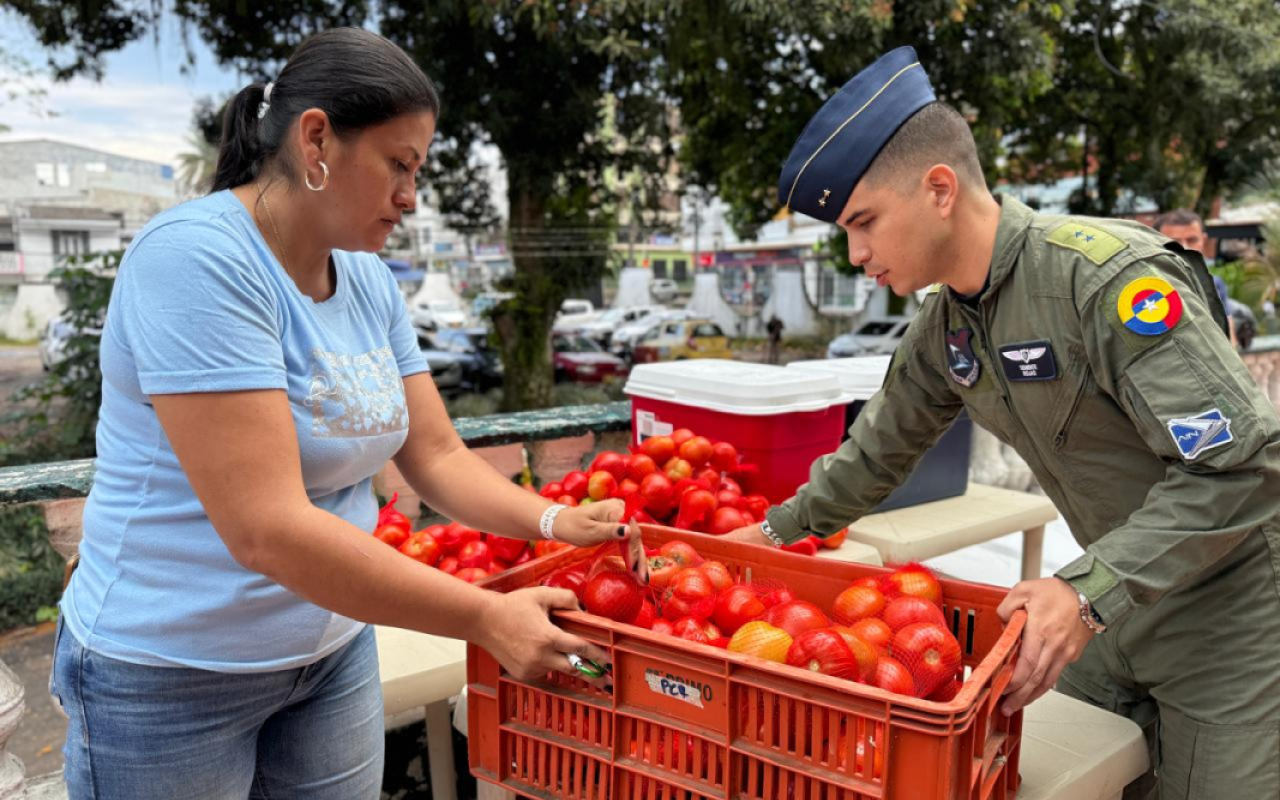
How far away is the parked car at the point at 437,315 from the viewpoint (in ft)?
50.8

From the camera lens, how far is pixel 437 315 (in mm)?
16000

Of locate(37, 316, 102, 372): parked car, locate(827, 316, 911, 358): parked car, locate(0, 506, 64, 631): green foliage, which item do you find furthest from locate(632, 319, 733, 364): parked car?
locate(0, 506, 64, 631): green foliage

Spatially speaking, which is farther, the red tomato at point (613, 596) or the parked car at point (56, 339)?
the parked car at point (56, 339)

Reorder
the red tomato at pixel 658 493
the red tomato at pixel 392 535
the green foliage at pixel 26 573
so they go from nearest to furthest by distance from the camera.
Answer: the red tomato at pixel 392 535, the red tomato at pixel 658 493, the green foliage at pixel 26 573

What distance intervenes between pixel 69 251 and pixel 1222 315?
9640mm

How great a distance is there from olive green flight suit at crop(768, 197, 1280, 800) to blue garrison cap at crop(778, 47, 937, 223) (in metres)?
0.32

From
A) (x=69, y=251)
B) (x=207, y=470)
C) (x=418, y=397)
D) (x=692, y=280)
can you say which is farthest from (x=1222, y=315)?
(x=692, y=280)

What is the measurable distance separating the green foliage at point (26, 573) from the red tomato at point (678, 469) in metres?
5.65

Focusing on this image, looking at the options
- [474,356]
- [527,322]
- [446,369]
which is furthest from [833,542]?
[474,356]

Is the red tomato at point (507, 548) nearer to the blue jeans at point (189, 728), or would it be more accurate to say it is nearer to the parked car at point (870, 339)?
the blue jeans at point (189, 728)

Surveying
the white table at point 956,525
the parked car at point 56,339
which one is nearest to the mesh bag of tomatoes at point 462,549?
the white table at point 956,525

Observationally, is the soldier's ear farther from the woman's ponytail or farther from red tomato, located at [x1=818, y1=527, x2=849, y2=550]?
red tomato, located at [x1=818, y1=527, x2=849, y2=550]

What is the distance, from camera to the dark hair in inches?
57.0

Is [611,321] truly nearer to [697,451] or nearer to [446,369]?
[446,369]
